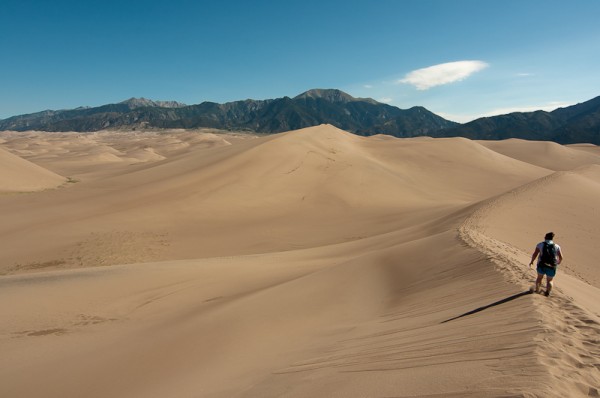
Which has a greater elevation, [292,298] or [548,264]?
[548,264]

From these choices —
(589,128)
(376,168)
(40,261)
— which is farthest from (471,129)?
(40,261)

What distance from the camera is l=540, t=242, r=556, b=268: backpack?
19.7 ft

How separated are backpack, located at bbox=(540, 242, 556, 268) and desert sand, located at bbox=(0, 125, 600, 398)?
58 centimetres

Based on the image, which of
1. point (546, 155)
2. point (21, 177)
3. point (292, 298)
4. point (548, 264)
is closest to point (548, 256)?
point (548, 264)

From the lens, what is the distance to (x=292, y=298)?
337 inches

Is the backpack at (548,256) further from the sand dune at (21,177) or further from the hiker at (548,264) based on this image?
the sand dune at (21,177)

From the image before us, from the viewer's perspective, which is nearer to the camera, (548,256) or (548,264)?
(548,264)

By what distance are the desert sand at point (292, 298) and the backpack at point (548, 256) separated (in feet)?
1.89

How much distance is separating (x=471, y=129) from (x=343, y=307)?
153 meters

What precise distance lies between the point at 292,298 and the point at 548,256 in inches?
197

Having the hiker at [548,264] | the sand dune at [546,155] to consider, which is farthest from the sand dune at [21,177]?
the sand dune at [546,155]

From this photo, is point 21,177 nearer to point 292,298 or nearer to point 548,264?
point 292,298

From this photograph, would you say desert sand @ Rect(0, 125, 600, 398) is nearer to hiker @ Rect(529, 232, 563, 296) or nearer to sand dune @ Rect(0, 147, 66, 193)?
hiker @ Rect(529, 232, 563, 296)

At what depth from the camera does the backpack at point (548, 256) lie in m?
6.02
